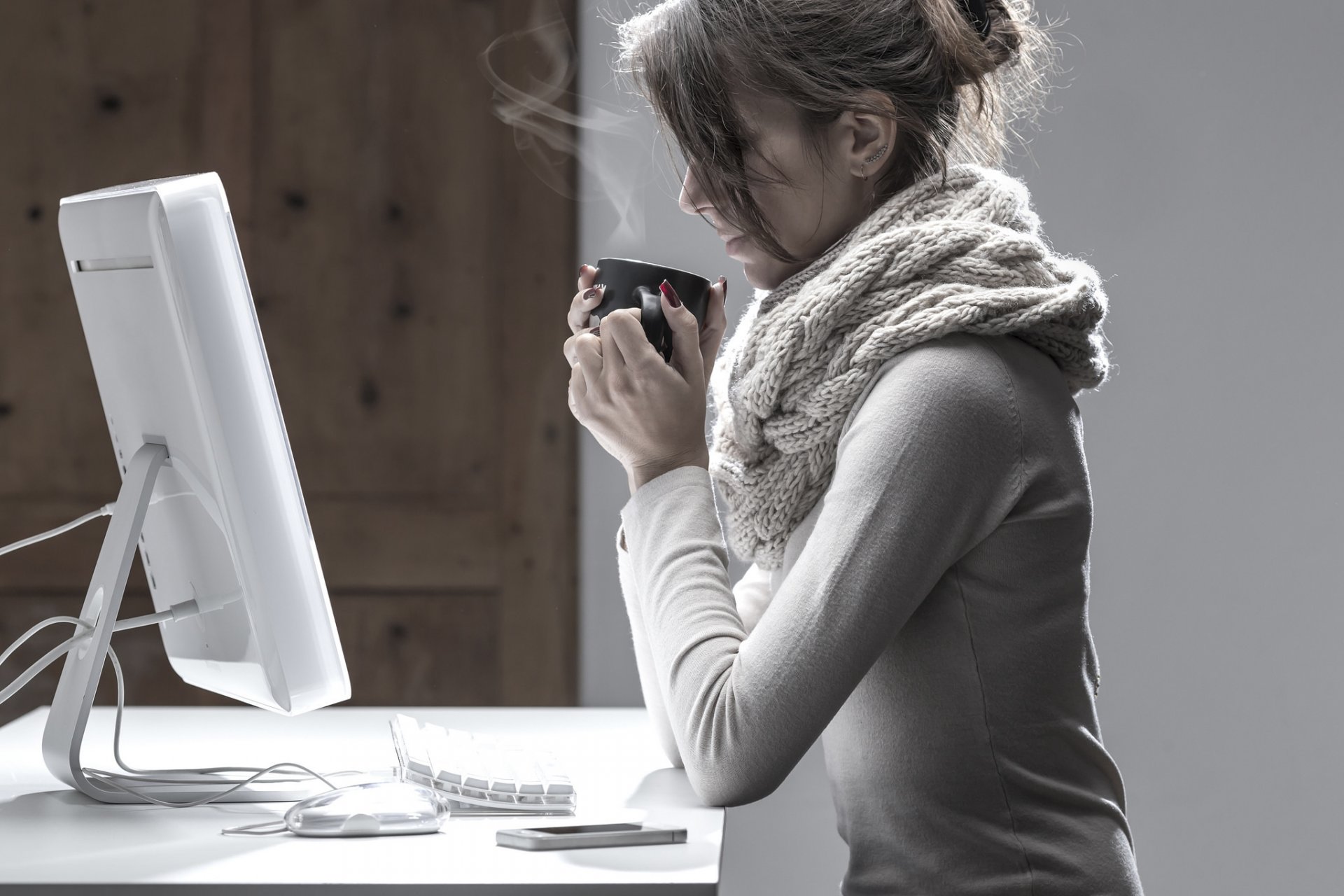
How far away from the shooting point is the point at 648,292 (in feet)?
2.90

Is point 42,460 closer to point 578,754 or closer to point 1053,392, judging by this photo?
point 578,754

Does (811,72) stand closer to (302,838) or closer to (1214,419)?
(302,838)

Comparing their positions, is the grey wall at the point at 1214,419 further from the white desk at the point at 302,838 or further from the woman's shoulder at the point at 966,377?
the woman's shoulder at the point at 966,377

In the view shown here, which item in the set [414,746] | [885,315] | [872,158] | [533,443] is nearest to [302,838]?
[414,746]

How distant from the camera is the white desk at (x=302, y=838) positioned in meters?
0.62

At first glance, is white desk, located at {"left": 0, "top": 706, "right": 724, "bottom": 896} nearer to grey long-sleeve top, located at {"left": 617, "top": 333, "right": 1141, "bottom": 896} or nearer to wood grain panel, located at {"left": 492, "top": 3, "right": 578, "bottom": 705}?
grey long-sleeve top, located at {"left": 617, "top": 333, "right": 1141, "bottom": 896}

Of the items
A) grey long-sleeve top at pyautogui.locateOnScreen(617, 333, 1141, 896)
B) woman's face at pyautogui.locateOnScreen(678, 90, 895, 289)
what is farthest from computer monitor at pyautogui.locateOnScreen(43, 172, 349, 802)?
woman's face at pyautogui.locateOnScreen(678, 90, 895, 289)

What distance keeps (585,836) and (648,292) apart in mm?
386

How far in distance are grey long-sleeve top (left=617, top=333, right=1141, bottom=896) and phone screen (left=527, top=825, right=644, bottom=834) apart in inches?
2.6

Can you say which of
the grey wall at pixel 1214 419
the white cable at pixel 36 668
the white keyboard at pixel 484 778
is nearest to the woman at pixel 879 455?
the white keyboard at pixel 484 778

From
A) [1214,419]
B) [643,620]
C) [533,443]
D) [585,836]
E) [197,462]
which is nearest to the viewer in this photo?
[585,836]

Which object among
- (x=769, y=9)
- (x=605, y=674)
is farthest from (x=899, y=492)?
(x=605, y=674)

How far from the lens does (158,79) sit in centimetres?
207

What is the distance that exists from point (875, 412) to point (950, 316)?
75 mm
